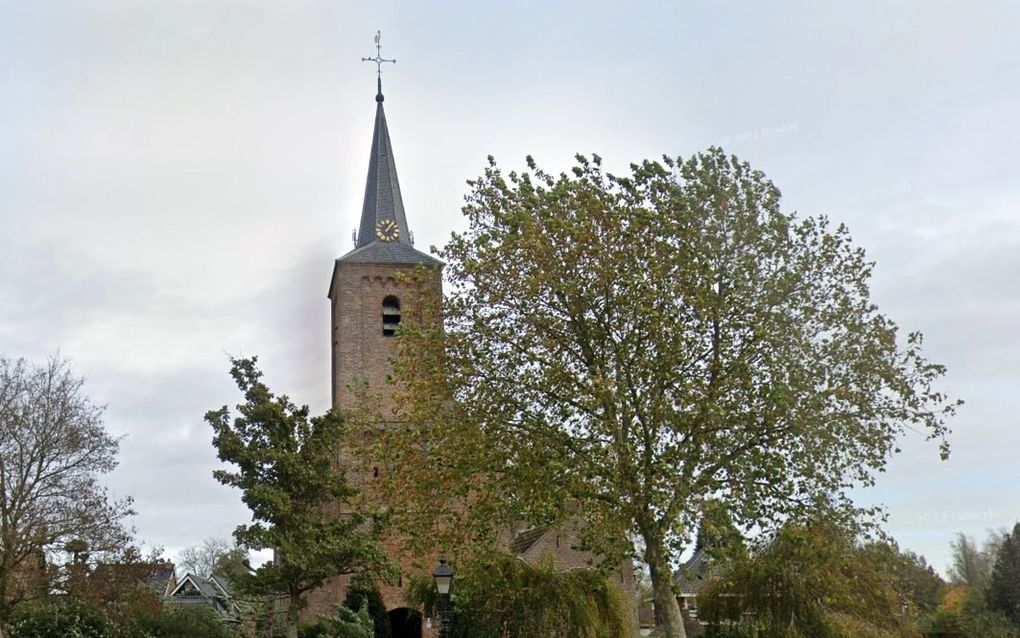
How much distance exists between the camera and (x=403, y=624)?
35.4 metres

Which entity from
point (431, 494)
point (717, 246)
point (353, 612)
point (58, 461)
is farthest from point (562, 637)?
point (58, 461)

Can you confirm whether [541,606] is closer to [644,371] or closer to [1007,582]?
[644,371]

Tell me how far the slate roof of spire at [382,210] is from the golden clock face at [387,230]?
6.0 inches

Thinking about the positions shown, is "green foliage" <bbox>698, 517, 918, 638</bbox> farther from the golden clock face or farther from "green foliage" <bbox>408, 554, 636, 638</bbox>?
the golden clock face

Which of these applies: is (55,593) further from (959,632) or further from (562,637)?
(959,632)

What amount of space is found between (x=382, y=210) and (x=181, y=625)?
19.7 m

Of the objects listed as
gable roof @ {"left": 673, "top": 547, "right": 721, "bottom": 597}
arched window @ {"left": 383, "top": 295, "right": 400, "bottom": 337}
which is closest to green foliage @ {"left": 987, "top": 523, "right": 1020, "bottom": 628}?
gable roof @ {"left": 673, "top": 547, "right": 721, "bottom": 597}

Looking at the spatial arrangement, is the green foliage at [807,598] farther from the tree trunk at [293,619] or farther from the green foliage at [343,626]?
the green foliage at [343,626]

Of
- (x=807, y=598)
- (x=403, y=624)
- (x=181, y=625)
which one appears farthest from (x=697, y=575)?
(x=403, y=624)

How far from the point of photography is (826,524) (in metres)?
16.4

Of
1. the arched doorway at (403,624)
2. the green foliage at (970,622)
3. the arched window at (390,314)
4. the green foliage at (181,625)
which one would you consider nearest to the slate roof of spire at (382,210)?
the arched window at (390,314)

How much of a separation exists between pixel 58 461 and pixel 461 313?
14.6 meters

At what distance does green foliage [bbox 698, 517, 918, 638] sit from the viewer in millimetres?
18078

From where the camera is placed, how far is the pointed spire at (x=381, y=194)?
40750 millimetres
